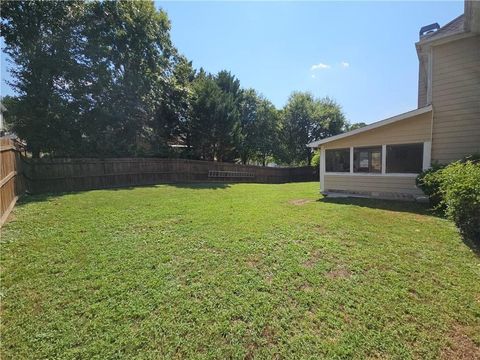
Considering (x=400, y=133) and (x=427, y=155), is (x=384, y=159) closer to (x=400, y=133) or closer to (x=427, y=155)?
(x=400, y=133)

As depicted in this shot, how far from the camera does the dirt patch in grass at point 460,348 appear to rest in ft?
8.18

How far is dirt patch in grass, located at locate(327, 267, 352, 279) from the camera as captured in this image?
3630 mm

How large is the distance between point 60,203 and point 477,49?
12603 mm

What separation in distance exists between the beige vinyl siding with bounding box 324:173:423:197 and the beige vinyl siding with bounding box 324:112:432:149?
4.06 ft

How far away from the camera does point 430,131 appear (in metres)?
8.29

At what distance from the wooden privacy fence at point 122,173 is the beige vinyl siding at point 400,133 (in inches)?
409

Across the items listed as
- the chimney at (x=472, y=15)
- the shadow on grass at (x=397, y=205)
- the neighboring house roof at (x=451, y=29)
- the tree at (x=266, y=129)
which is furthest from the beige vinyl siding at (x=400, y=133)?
the tree at (x=266, y=129)

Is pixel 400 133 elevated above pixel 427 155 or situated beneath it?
elevated above

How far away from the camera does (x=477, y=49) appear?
7.64 meters

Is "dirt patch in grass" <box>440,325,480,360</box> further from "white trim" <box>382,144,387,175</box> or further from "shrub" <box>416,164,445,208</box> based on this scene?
"white trim" <box>382,144,387,175</box>

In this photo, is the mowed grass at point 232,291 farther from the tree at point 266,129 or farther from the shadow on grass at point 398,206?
the tree at point 266,129

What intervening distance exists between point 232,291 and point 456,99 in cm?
902

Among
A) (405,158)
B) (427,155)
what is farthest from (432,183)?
(405,158)

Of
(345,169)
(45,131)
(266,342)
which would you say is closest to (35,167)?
(45,131)
